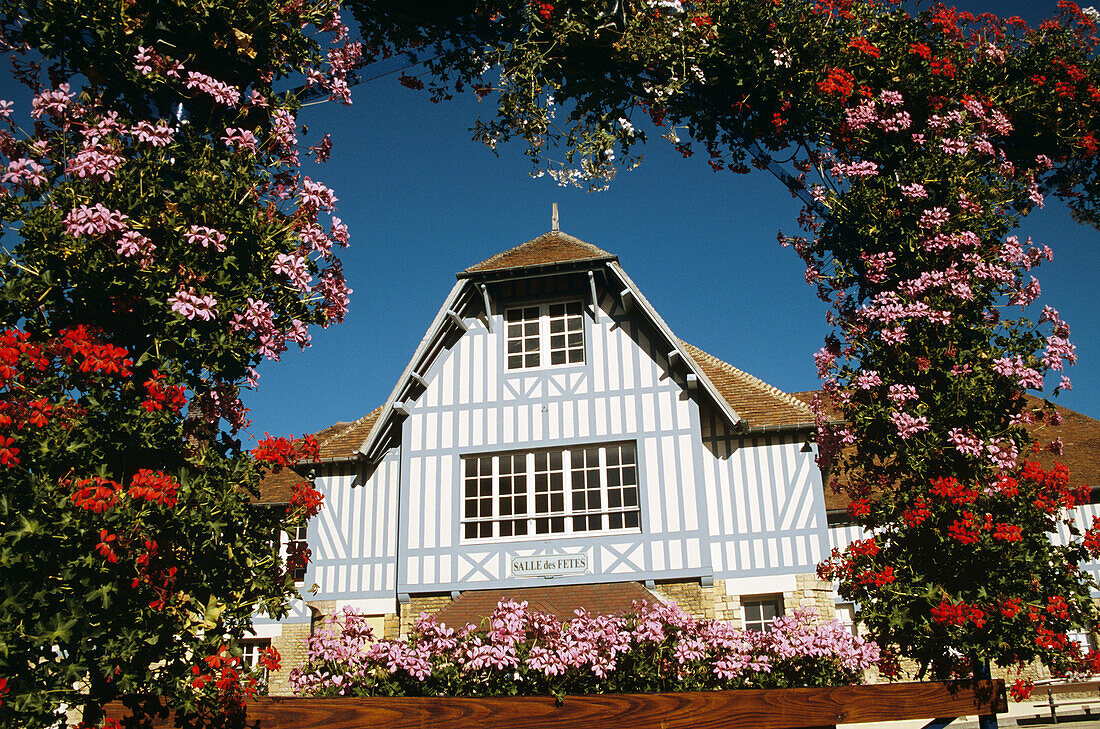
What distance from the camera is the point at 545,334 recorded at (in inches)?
503

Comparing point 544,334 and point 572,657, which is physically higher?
point 544,334

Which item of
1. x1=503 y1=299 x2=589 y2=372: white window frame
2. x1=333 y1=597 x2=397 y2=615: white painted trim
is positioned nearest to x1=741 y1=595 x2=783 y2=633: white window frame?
x1=503 y1=299 x2=589 y2=372: white window frame

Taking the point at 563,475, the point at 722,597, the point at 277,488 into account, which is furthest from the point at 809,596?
the point at 277,488

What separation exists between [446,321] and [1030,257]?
29.3 ft

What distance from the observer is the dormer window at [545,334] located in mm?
12656

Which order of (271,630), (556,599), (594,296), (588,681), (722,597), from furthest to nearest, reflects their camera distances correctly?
(271,630), (594,296), (722,597), (556,599), (588,681)

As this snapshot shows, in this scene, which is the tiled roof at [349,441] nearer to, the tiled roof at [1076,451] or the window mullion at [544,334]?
the window mullion at [544,334]

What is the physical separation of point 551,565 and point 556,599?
0.55 meters

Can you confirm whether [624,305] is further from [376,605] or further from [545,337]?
[376,605]

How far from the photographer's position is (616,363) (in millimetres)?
12336

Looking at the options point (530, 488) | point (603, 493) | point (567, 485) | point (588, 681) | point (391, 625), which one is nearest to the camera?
point (588, 681)

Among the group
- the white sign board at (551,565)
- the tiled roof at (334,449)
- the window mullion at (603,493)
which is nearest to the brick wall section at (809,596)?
the window mullion at (603,493)

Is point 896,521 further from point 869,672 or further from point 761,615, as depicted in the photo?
point 869,672

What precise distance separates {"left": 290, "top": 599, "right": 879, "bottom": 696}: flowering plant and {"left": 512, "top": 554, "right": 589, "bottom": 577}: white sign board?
5.68m
